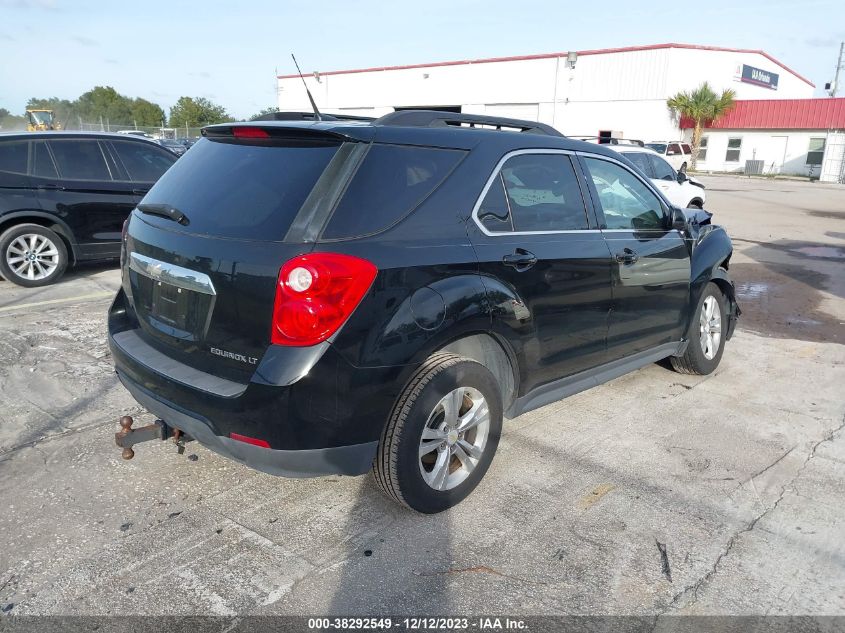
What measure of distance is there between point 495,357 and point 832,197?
2828cm

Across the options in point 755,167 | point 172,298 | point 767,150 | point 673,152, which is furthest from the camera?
point 767,150

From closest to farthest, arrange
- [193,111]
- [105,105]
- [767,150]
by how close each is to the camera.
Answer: [767,150]
[193,111]
[105,105]

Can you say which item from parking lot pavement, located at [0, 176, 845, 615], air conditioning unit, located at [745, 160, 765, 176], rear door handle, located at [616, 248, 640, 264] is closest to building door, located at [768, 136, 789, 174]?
air conditioning unit, located at [745, 160, 765, 176]

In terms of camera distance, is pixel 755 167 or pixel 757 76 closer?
pixel 755 167

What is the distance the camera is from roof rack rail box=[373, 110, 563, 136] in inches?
129

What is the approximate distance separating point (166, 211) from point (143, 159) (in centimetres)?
589

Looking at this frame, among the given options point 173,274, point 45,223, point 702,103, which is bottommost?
point 45,223

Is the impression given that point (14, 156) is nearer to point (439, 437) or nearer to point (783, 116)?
point (439, 437)

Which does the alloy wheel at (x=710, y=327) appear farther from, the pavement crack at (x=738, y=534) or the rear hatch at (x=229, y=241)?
the rear hatch at (x=229, y=241)

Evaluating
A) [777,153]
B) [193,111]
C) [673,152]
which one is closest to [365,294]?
[673,152]

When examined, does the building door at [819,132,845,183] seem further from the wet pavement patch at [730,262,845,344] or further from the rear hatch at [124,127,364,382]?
the rear hatch at [124,127,364,382]

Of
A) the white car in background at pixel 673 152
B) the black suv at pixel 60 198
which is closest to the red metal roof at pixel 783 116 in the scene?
the white car in background at pixel 673 152

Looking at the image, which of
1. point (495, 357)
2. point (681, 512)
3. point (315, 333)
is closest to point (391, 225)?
point (315, 333)

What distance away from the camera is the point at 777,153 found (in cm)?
4309
